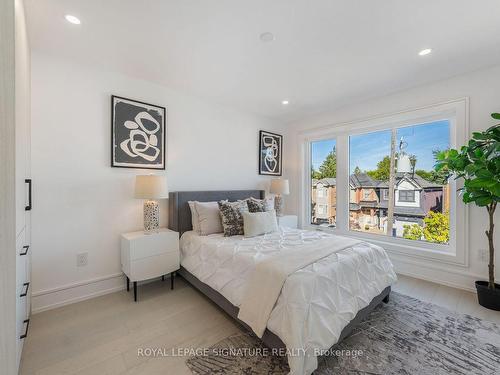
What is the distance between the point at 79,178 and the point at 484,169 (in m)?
→ 4.13

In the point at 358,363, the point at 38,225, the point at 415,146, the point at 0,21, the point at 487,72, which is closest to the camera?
the point at 0,21

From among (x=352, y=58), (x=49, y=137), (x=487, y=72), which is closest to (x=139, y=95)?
(x=49, y=137)

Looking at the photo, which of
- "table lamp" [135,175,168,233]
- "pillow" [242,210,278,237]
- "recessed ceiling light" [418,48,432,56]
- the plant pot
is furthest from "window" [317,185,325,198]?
"table lamp" [135,175,168,233]

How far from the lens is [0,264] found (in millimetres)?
1022

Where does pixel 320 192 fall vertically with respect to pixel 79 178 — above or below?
below

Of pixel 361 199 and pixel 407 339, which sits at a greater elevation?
pixel 361 199

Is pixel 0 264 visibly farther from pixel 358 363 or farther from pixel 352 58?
pixel 352 58

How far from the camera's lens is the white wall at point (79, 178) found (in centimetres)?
220

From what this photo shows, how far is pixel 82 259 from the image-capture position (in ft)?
7.96

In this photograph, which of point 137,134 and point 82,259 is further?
point 137,134

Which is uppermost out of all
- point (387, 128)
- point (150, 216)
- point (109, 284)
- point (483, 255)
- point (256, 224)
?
point (387, 128)

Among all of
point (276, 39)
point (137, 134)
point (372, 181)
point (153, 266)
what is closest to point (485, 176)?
point (372, 181)

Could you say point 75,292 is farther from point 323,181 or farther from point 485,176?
point 485,176

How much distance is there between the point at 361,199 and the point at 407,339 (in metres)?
2.23
